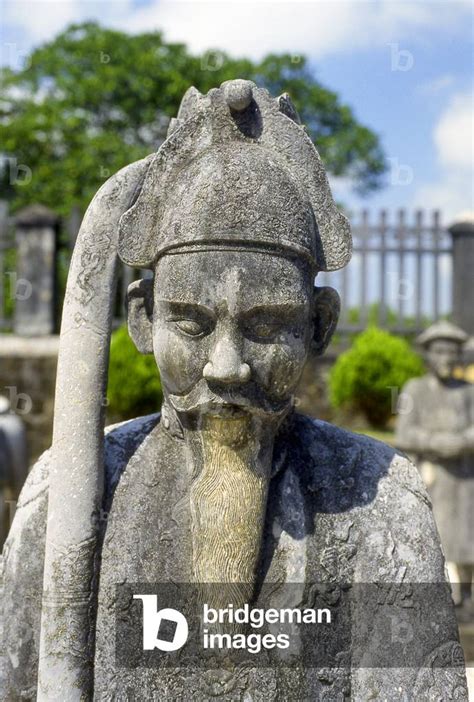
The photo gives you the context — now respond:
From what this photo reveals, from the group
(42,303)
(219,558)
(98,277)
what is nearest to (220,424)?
(219,558)

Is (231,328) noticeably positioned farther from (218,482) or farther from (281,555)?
(281,555)

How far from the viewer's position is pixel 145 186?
1783 mm

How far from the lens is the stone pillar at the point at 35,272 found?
→ 424 inches

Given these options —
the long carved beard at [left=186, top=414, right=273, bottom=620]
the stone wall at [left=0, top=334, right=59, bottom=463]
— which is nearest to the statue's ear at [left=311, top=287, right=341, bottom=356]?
the long carved beard at [left=186, top=414, right=273, bottom=620]

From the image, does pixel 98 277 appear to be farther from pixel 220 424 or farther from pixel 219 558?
pixel 219 558

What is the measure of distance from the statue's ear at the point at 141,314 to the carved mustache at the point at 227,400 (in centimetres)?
22

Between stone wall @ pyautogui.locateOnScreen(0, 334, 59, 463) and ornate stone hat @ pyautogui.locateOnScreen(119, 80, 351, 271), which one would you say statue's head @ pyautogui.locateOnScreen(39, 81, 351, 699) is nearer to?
ornate stone hat @ pyautogui.locateOnScreen(119, 80, 351, 271)

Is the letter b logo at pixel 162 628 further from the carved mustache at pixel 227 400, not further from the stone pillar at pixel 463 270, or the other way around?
the stone pillar at pixel 463 270

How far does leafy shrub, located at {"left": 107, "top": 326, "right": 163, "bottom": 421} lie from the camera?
10.4 meters

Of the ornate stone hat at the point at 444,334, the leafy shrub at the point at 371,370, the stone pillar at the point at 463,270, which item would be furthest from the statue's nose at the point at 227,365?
the stone pillar at the point at 463,270

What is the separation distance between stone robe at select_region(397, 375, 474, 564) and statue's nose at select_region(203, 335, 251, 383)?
530 centimetres

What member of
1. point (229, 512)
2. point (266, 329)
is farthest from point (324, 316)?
point (229, 512)

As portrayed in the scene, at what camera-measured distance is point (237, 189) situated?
170 cm

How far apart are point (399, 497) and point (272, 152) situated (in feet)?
2.54
